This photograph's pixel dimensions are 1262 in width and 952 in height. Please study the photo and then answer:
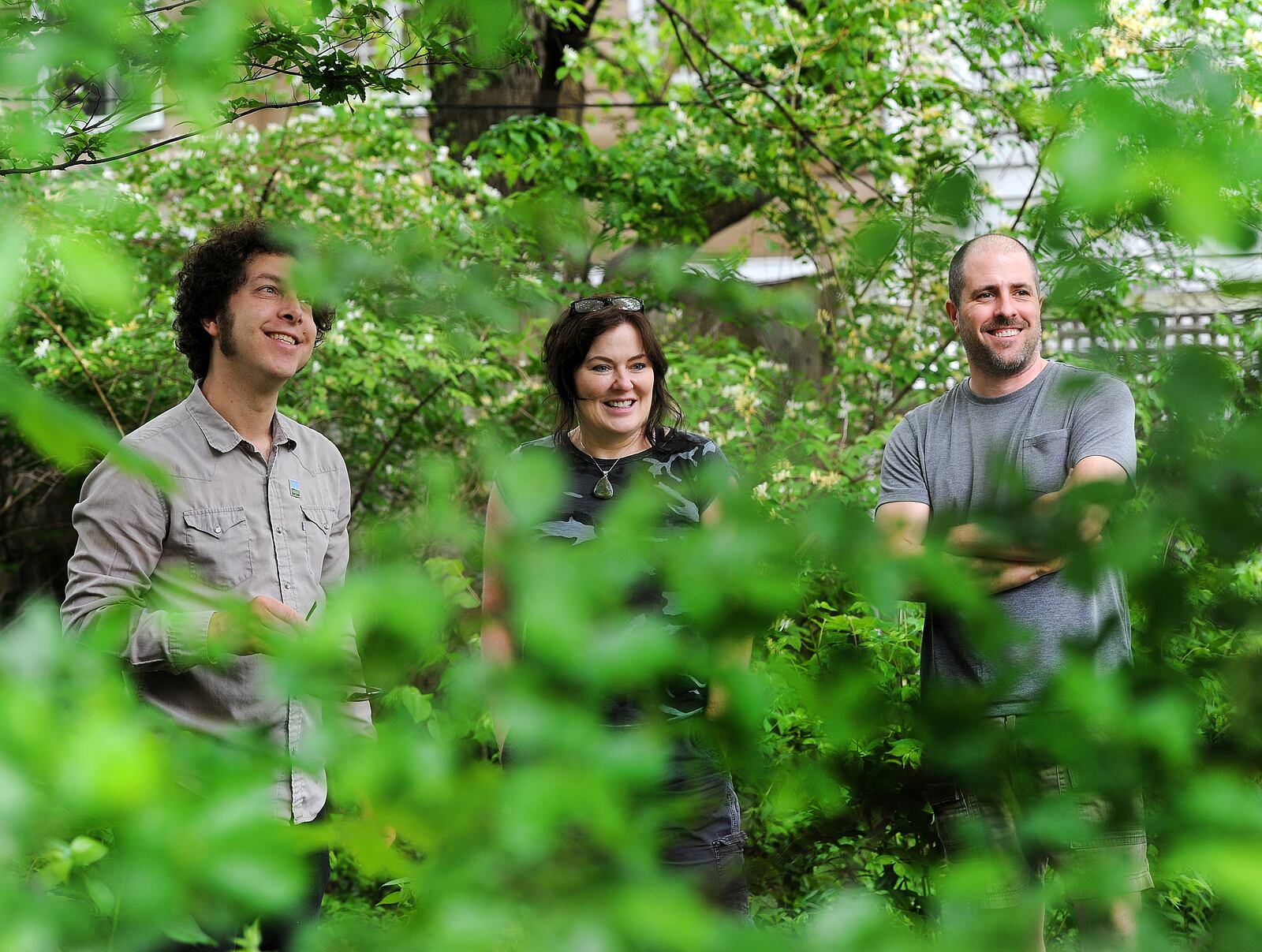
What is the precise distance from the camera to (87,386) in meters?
6.07

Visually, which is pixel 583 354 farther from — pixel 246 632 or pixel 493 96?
pixel 493 96

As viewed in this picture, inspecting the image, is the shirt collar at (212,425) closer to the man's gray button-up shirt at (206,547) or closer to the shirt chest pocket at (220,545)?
the man's gray button-up shirt at (206,547)

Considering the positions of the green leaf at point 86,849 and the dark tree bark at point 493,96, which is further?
the dark tree bark at point 493,96

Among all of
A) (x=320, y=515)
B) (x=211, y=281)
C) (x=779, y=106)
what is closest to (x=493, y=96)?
(x=779, y=106)

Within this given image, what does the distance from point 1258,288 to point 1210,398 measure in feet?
0.27

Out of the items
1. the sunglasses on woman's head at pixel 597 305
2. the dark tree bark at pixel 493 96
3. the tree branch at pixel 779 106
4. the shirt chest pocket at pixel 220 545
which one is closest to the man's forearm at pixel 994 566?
the shirt chest pocket at pixel 220 545

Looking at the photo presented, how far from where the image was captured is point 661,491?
0.81m

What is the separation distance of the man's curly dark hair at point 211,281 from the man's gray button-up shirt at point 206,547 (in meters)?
0.18

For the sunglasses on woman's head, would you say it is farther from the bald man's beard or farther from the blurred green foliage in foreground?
the blurred green foliage in foreground

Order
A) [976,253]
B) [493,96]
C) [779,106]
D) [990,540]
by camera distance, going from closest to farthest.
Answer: [990,540] < [976,253] < [779,106] < [493,96]

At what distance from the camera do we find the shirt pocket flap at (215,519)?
8.02ft

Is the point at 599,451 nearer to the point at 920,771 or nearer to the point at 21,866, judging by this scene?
the point at 920,771

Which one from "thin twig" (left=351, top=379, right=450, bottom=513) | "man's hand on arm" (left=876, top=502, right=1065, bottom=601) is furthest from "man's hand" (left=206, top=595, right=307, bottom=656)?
"thin twig" (left=351, top=379, right=450, bottom=513)

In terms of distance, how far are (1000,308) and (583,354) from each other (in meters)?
0.98
